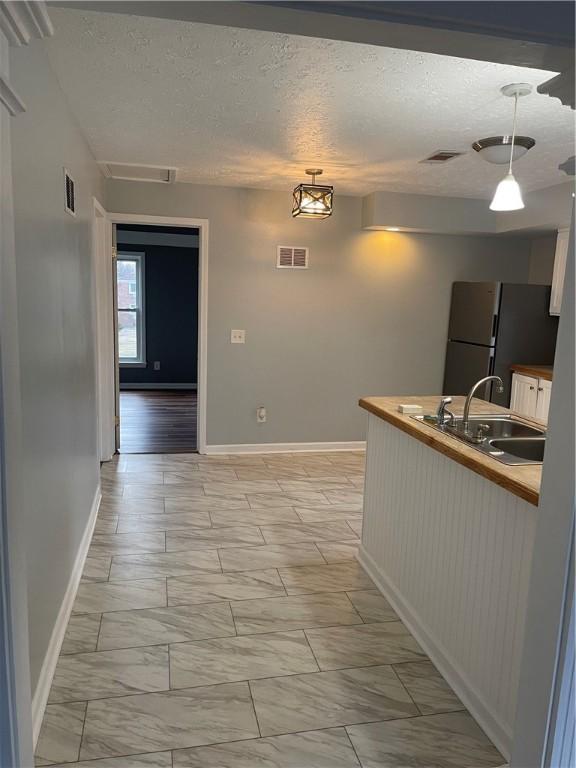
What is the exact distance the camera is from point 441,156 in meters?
3.54

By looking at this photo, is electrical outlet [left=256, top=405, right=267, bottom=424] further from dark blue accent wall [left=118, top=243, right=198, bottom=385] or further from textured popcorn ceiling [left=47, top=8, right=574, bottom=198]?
dark blue accent wall [left=118, top=243, right=198, bottom=385]

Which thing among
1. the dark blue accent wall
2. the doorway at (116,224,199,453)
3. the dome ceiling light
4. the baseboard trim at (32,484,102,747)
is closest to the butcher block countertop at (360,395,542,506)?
the dome ceiling light

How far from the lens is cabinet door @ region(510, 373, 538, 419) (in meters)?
4.66

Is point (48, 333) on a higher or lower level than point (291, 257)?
lower

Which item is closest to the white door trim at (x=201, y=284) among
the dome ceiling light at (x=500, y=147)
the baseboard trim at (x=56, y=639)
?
the baseboard trim at (x=56, y=639)

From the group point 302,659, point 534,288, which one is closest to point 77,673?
point 302,659

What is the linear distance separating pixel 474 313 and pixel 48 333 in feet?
13.0

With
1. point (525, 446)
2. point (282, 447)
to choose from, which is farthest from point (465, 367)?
point (525, 446)

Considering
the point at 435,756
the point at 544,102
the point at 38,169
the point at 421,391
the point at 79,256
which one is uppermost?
the point at 544,102

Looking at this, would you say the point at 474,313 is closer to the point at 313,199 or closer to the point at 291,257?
the point at 291,257

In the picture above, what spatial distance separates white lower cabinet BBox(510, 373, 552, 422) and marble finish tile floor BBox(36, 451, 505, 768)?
6.54ft

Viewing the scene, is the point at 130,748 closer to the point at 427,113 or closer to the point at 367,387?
the point at 427,113

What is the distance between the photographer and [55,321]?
7.50ft

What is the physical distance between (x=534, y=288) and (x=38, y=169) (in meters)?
4.20
